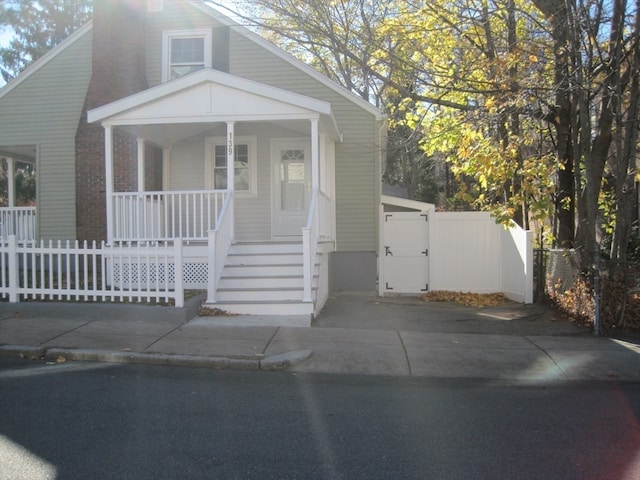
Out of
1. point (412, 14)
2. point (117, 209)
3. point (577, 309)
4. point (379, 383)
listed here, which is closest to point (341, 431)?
point (379, 383)

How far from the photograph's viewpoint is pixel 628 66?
8.39m

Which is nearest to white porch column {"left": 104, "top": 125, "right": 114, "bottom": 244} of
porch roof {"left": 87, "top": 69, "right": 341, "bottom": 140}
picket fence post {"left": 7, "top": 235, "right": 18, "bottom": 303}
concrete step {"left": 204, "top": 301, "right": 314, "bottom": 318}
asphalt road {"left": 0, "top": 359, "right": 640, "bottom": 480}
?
porch roof {"left": 87, "top": 69, "right": 341, "bottom": 140}

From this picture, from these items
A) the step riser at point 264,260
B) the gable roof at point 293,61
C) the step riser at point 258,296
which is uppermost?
the gable roof at point 293,61

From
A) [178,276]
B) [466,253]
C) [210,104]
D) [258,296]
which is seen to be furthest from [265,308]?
[466,253]

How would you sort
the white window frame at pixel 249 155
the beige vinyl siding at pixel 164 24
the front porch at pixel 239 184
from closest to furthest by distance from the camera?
the front porch at pixel 239 184 → the white window frame at pixel 249 155 → the beige vinyl siding at pixel 164 24

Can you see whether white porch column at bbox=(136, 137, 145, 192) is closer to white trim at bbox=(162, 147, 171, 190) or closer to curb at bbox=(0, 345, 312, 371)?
white trim at bbox=(162, 147, 171, 190)

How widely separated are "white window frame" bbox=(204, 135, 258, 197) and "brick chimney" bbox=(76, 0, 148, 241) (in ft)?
5.43

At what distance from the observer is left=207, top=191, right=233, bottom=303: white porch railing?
8.67m

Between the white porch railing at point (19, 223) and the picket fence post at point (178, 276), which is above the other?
the white porch railing at point (19, 223)

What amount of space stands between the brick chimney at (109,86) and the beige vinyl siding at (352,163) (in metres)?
2.59

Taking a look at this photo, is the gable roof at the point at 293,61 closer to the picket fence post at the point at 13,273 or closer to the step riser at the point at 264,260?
the step riser at the point at 264,260

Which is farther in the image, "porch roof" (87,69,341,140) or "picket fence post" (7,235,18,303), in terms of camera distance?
"porch roof" (87,69,341,140)

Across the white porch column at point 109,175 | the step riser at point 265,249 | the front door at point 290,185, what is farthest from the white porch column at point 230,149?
the front door at point 290,185

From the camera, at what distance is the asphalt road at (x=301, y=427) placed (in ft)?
11.9
